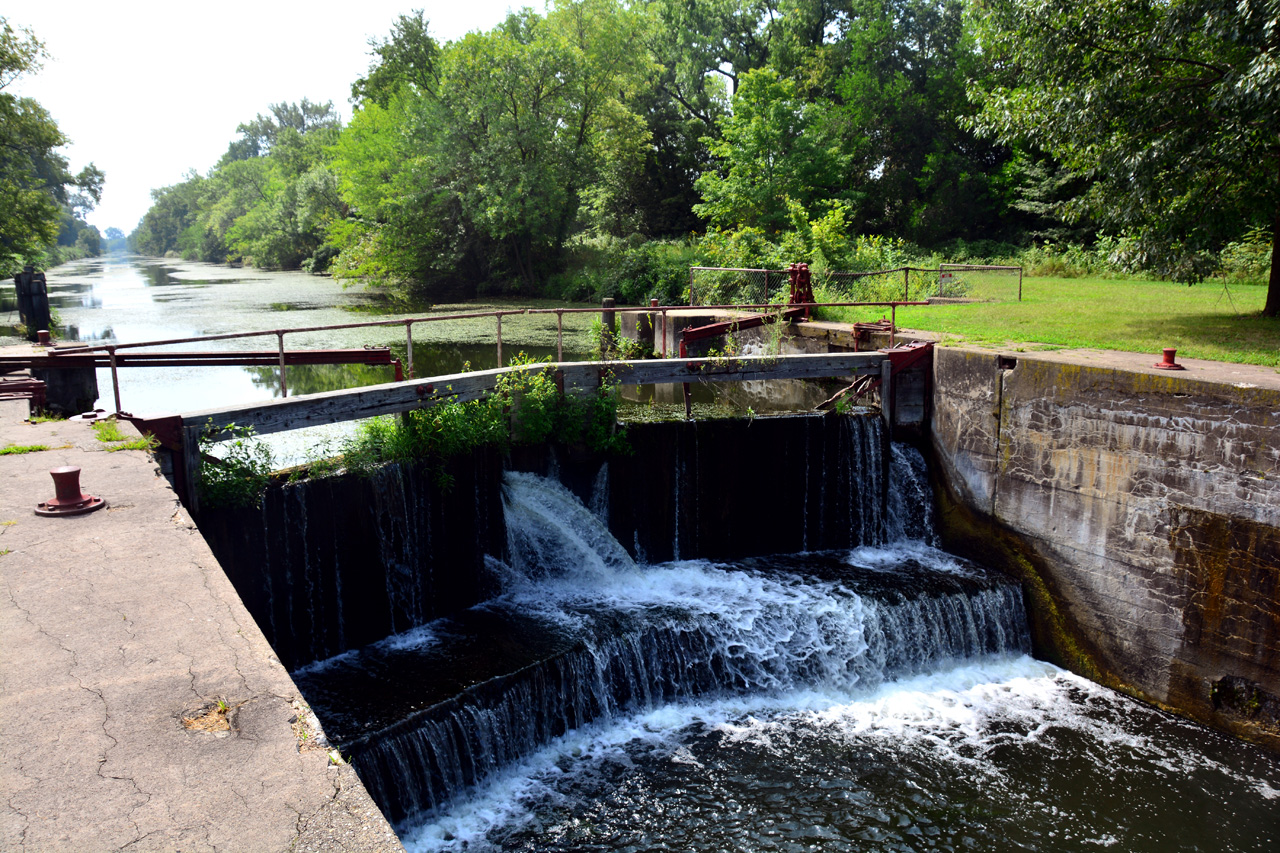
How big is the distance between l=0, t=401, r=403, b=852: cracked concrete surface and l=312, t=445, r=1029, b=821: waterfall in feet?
8.96

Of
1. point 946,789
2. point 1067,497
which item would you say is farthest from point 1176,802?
point 1067,497

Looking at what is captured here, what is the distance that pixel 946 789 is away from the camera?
25.9 ft

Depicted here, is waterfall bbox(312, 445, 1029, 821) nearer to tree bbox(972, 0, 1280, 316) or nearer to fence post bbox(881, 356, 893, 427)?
fence post bbox(881, 356, 893, 427)

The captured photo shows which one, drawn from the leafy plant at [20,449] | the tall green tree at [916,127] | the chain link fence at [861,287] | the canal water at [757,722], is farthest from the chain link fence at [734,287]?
the leafy plant at [20,449]

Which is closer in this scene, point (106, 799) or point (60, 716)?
point (106, 799)

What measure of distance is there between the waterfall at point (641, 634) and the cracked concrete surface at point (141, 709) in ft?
8.96

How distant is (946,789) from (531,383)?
251 inches

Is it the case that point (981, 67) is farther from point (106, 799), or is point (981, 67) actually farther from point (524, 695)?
point (106, 799)

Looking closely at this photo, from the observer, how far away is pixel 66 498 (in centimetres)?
585

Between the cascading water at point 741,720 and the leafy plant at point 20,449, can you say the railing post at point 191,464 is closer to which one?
the leafy plant at point 20,449

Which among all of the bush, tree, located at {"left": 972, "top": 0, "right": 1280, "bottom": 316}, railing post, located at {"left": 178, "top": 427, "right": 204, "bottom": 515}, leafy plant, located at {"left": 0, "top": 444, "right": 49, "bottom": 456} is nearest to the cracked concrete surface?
leafy plant, located at {"left": 0, "top": 444, "right": 49, "bottom": 456}

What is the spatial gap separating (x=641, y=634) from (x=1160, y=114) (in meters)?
9.96

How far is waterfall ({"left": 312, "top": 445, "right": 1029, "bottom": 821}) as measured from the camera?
7.70m

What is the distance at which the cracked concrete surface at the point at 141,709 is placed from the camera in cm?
303
